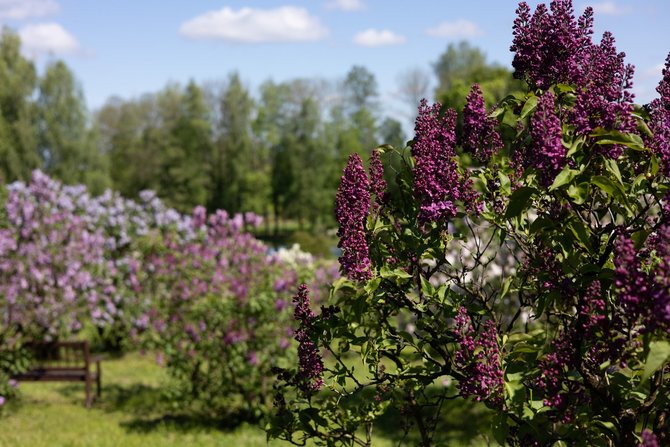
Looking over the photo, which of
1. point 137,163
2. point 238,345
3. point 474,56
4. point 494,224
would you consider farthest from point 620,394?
point 474,56

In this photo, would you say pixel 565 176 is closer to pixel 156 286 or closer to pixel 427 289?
pixel 427 289

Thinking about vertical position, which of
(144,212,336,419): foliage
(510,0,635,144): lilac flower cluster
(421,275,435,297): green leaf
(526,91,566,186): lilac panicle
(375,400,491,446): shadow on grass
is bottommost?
(375,400,491,446): shadow on grass

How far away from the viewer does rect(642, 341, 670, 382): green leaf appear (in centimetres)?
179

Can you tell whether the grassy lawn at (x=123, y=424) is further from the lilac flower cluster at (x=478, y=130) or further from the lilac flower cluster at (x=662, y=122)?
the lilac flower cluster at (x=662, y=122)

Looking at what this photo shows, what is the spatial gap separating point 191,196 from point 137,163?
622 cm

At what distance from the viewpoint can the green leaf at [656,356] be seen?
5.89ft

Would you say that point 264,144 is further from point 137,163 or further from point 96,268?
point 96,268

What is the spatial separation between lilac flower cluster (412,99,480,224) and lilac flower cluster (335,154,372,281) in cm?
23

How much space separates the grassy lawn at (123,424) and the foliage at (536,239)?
6.55 m

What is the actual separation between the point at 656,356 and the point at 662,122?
1.08 m

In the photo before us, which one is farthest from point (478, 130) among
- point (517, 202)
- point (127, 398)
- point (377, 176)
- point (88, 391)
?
point (127, 398)

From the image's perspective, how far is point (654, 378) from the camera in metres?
2.68

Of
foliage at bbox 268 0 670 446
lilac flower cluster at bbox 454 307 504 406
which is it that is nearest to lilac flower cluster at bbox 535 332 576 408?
foliage at bbox 268 0 670 446

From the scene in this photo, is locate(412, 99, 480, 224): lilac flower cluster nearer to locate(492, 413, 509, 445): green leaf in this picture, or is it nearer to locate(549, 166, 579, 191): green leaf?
locate(549, 166, 579, 191): green leaf
